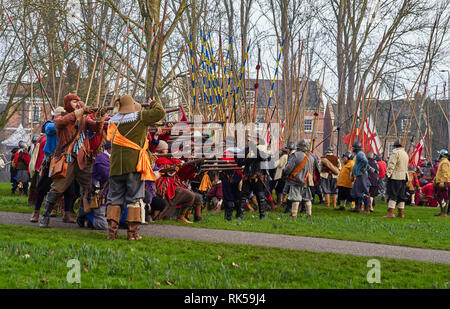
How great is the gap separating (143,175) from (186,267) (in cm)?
197

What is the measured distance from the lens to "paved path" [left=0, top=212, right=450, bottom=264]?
704cm

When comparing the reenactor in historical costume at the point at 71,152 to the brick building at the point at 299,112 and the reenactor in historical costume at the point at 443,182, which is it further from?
the reenactor in historical costume at the point at 443,182

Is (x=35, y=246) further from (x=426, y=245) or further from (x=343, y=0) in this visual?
(x=343, y=0)

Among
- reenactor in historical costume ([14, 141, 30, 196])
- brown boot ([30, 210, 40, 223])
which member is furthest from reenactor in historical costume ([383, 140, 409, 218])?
reenactor in historical costume ([14, 141, 30, 196])

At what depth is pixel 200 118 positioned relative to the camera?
42.9 ft

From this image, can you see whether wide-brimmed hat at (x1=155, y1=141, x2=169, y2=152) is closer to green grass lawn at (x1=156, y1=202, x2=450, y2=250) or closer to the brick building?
green grass lawn at (x1=156, y1=202, x2=450, y2=250)

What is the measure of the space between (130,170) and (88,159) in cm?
160

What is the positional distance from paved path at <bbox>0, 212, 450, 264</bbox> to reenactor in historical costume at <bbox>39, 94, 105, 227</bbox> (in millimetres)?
633

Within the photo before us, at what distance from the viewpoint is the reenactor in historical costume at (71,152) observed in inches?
325

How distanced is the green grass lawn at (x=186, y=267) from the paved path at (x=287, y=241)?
55 centimetres

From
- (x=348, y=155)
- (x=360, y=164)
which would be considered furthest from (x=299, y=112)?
(x=360, y=164)

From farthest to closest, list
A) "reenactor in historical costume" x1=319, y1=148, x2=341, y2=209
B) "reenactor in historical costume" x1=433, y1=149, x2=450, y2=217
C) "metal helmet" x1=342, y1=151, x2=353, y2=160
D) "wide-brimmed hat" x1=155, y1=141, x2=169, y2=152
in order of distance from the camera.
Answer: "reenactor in historical costume" x1=319, y1=148, x2=341, y2=209
"metal helmet" x1=342, y1=151, x2=353, y2=160
"reenactor in historical costume" x1=433, y1=149, x2=450, y2=217
"wide-brimmed hat" x1=155, y1=141, x2=169, y2=152
